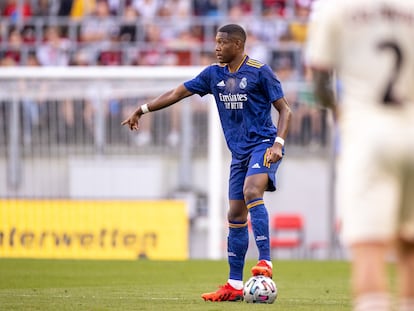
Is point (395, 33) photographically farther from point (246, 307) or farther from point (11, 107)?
point (11, 107)

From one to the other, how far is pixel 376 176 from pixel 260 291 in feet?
15.2

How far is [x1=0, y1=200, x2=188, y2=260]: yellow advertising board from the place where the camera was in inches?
789

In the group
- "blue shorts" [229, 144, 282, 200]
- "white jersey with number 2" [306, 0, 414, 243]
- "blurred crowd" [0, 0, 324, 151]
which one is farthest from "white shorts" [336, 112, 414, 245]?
"blurred crowd" [0, 0, 324, 151]

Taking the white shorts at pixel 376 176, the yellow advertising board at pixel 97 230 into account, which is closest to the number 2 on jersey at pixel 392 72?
the white shorts at pixel 376 176

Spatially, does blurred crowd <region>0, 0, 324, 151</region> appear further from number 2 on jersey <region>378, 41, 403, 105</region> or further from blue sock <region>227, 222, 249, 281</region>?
number 2 on jersey <region>378, 41, 403, 105</region>

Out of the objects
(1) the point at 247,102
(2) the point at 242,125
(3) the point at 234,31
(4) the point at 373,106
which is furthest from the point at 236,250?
(4) the point at 373,106

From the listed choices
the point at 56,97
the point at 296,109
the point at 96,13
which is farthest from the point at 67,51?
the point at 296,109

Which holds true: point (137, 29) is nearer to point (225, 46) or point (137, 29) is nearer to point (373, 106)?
point (225, 46)

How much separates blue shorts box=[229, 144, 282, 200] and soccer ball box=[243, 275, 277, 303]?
3.03 ft

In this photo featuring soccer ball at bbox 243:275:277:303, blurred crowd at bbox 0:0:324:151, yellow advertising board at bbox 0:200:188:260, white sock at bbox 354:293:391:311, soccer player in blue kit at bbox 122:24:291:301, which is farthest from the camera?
blurred crowd at bbox 0:0:324:151

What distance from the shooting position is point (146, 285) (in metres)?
12.2

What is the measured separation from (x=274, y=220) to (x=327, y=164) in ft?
5.24

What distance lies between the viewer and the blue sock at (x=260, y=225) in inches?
397

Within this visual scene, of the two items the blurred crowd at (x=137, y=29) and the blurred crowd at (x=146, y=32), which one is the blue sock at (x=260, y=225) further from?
the blurred crowd at (x=137, y=29)
